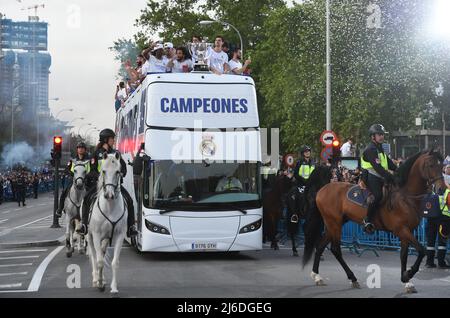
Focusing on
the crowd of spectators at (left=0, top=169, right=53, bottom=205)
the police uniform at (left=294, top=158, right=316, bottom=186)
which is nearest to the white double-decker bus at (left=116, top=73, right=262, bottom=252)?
the police uniform at (left=294, top=158, right=316, bottom=186)

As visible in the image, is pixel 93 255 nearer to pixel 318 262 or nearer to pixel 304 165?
pixel 318 262

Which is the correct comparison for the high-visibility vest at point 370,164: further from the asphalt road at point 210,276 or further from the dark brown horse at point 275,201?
the dark brown horse at point 275,201

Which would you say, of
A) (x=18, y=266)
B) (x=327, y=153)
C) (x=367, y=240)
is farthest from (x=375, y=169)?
(x=327, y=153)

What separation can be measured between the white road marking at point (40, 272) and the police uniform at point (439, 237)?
747cm

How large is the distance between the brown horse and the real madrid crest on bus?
4342 mm

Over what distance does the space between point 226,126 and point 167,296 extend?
7.14 metres

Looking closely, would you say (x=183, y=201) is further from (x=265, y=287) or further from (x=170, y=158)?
(x=265, y=287)

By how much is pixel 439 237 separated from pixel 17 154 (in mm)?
80155

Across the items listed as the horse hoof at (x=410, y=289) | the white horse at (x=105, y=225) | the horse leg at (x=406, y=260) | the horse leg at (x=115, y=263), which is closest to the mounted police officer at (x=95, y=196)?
the white horse at (x=105, y=225)

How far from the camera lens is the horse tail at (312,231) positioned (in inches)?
578

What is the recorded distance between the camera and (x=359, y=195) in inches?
569

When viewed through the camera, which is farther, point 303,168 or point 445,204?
point 303,168

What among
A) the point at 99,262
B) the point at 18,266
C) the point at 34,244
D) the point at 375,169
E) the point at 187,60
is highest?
the point at 187,60
